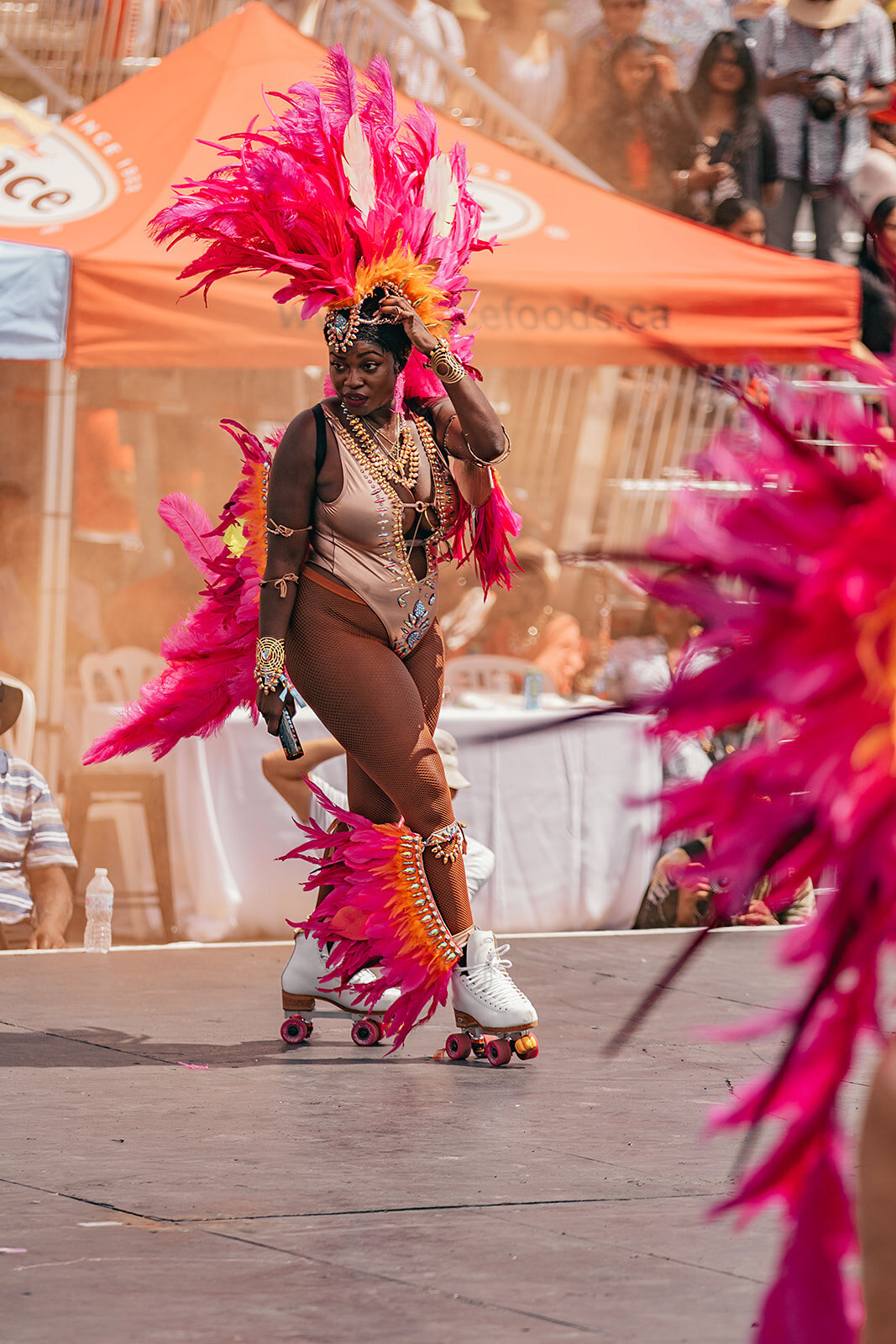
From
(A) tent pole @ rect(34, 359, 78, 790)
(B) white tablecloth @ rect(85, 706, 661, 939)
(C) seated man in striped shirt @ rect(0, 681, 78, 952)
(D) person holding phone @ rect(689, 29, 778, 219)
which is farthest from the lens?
(D) person holding phone @ rect(689, 29, 778, 219)

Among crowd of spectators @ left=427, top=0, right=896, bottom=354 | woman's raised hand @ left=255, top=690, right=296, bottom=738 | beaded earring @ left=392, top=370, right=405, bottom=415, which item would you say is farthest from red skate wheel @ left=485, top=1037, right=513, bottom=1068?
crowd of spectators @ left=427, top=0, right=896, bottom=354

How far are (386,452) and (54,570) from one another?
4.43m

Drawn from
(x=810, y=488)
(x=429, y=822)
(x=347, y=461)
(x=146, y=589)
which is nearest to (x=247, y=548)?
(x=347, y=461)

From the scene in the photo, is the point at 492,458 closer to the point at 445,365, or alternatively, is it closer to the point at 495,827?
the point at 445,365

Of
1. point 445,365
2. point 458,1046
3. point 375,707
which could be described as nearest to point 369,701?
point 375,707

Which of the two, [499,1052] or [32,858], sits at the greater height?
[499,1052]

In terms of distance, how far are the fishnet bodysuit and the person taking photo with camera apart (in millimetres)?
5862

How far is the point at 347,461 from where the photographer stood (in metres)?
4.23

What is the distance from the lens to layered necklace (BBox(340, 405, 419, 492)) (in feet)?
13.9

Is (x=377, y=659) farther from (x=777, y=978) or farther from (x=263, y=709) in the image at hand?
(x=777, y=978)

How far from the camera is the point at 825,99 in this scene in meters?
9.48

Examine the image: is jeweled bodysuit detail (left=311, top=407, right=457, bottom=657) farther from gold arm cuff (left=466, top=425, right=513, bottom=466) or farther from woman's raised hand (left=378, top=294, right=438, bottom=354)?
woman's raised hand (left=378, top=294, right=438, bottom=354)

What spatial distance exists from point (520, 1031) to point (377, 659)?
96 cm

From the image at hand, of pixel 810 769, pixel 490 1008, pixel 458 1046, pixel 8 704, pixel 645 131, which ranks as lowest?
pixel 8 704
